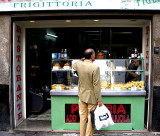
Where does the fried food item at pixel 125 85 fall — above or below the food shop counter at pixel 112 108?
above

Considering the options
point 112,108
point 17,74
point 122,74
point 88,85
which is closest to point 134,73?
point 122,74

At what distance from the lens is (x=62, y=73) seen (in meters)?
5.86

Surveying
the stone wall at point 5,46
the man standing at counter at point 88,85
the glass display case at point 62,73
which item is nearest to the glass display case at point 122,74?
the glass display case at point 62,73

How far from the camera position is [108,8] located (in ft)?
17.4

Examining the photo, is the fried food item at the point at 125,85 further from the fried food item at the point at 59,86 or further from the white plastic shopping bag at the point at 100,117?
the white plastic shopping bag at the point at 100,117

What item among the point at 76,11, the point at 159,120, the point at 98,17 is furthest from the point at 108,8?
the point at 159,120

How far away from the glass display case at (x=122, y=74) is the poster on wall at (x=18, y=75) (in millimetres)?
2151

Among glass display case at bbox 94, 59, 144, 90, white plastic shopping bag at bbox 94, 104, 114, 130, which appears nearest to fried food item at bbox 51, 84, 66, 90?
glass display case at bbox 94, 59, 144, 90

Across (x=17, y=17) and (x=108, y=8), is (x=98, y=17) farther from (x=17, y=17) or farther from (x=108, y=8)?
(x=17, y=17)

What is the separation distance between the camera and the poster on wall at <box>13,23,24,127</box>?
5.90 meters

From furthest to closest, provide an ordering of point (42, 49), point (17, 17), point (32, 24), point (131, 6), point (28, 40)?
point (42, 49), point (28, 40), point (32, 24), point (17, 17), point (131, 6)

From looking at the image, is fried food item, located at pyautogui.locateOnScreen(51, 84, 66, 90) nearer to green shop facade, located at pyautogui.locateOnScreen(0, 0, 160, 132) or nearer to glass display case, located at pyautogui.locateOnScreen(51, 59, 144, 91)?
glass display case, located at pyautogui.locateOnScreen(51, 59, 144, 91)

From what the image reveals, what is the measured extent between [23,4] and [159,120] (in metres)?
4.28

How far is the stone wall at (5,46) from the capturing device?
18.2ft
